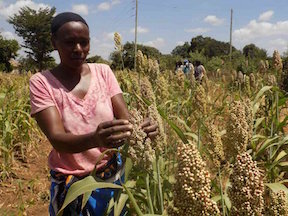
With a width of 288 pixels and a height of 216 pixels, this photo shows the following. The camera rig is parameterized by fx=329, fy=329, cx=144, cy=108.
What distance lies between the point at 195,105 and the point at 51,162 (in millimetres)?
694

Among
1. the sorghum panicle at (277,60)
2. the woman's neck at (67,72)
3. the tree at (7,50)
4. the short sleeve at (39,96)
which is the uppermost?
the tree at (7,50)

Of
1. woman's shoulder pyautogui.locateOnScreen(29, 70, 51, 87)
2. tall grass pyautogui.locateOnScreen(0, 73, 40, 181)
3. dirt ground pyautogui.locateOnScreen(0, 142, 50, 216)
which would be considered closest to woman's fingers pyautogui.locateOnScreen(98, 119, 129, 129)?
woman's shoulder pyautogui.locateOnScreen(29, 70, 51, 87)

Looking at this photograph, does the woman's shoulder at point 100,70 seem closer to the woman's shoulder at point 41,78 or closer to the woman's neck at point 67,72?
the woman's neck at point 67,72

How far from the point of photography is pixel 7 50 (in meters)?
29.4

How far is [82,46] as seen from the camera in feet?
4.43

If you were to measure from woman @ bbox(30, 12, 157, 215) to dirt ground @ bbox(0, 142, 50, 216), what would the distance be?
1227mm

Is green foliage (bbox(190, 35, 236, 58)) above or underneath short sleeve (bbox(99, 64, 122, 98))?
above

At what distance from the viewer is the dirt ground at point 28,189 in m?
2.71

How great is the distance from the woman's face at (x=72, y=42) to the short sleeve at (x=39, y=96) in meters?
0.14

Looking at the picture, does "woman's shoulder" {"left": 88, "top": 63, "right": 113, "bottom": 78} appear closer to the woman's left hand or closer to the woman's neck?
the woman's neck

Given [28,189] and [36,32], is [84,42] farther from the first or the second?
[36,32]

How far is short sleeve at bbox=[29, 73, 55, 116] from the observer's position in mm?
1275

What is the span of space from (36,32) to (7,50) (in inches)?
272

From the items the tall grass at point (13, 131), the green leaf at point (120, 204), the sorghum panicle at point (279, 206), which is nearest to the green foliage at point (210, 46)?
the tall grass at point (13, 131)
